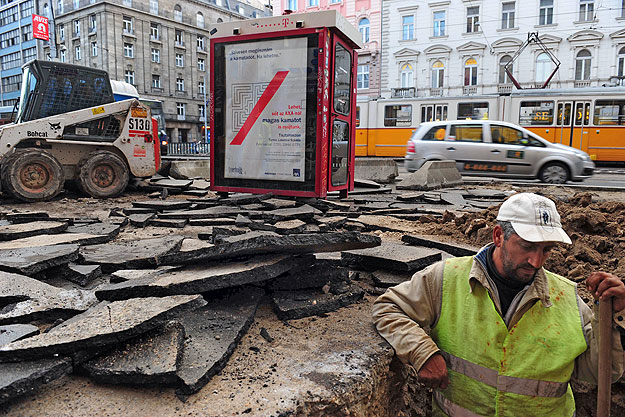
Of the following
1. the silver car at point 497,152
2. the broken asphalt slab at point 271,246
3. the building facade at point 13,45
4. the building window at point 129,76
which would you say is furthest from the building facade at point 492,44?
the building facade at point 13,45

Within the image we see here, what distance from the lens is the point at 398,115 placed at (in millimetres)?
23141

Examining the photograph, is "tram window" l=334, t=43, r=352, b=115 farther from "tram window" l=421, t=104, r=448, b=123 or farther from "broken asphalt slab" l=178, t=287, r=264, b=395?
"tram window" l=421, t=104, r=448, b=123

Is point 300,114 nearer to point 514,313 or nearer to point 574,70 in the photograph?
point 514,313

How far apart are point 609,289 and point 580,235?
3103mm

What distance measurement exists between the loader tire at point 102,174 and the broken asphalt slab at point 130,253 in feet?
16.9

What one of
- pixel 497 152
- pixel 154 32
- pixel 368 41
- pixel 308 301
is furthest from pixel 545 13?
pixel 154 32

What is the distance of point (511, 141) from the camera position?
1423 cm

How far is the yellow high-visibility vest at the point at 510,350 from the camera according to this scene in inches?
103

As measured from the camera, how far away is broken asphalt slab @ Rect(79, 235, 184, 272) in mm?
4281

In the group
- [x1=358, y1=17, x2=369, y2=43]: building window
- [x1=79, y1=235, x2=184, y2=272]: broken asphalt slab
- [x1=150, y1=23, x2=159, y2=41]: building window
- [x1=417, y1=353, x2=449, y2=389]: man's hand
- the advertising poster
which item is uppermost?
[x1=150, y1=23, x2=159, y2=41]: building window

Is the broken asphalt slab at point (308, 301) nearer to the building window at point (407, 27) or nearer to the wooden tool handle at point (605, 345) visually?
the wooden tool handle at point (605, 345)

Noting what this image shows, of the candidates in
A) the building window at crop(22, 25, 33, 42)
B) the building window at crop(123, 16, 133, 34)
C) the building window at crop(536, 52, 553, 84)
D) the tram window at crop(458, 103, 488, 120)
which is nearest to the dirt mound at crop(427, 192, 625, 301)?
the tram window at crop(458, 103, 488, 120)

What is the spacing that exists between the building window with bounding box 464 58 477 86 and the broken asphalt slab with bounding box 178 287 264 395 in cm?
3575

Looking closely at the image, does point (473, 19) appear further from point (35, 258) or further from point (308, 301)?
point (35, 258)
